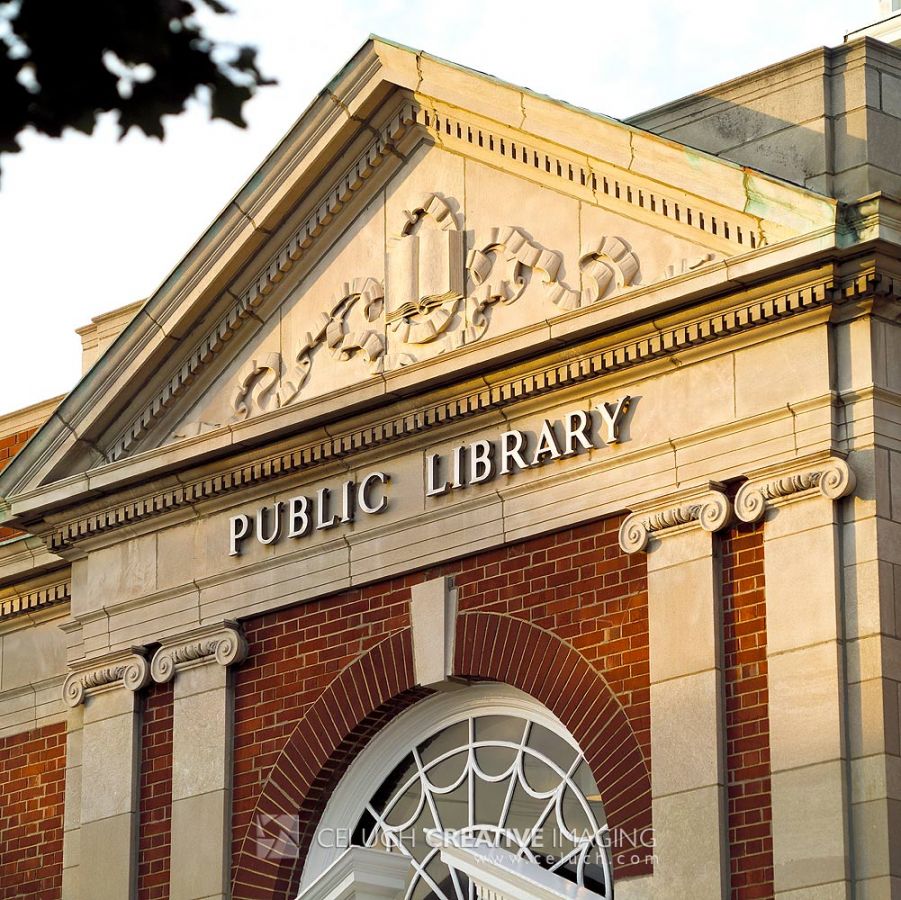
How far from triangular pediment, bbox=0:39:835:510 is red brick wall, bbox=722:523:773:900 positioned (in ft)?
5.95

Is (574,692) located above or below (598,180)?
below

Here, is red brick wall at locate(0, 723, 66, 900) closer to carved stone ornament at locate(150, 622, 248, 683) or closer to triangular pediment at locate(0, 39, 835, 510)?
carved stone ornament at locate(150, 622, 248, 683)

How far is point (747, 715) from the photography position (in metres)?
13.0

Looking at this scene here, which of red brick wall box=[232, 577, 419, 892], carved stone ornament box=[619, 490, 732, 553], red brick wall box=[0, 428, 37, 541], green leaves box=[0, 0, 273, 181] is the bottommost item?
green leaves box=[0, 0, 273, 181]

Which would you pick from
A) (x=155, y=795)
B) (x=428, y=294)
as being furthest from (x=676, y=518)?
(x=155, y=795)

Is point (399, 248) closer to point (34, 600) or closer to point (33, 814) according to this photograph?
point (34, 600)

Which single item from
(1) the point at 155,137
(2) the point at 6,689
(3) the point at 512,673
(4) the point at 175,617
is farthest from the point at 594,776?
(1) the point at 155,137

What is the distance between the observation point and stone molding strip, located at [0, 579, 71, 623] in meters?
17.9

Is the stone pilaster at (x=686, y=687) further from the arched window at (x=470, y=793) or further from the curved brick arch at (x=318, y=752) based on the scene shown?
the curved brick arch at (x=318, y=752)

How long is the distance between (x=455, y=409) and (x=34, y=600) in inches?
196

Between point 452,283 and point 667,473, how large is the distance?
7.21ft

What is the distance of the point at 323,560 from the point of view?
50.9ft

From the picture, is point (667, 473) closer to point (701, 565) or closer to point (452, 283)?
point (701, 565)

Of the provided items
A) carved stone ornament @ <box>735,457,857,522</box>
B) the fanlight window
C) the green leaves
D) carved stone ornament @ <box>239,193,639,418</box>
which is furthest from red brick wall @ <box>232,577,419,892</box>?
the green leaves
